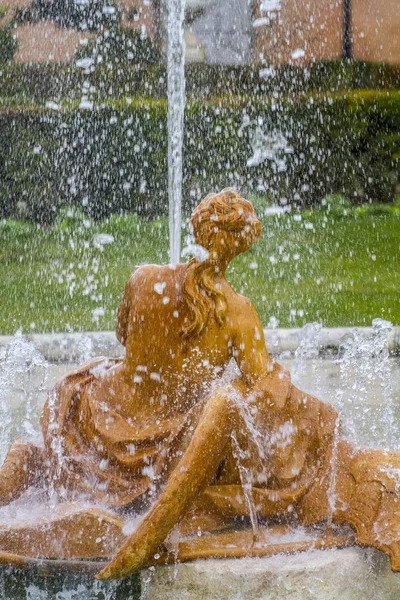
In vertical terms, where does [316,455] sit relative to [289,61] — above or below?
below

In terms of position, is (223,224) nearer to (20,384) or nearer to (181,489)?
(181,489)

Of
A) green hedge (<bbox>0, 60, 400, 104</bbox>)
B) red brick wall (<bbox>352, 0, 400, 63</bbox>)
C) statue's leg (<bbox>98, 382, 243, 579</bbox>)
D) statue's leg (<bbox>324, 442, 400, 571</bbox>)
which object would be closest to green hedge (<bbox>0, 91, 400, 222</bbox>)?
green hedge (<bbox>0, 60, 400, 104</bbox>)

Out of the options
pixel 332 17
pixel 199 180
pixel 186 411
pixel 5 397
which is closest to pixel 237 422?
pixel 186 411

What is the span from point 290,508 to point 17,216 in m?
7.44

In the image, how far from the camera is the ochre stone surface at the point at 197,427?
9.84 ft

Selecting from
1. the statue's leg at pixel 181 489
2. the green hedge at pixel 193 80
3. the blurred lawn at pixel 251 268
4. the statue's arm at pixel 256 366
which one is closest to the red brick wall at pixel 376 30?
the green hedge at pixel 193 80

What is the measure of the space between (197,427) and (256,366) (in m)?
0.35

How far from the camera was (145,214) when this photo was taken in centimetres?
1009

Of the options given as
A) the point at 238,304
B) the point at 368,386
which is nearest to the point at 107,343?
the point at 368,386

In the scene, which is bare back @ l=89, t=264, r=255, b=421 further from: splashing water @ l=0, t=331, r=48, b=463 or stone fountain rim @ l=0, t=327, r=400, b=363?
stone fountain rim @ l=0, t=327, r=400, b=363

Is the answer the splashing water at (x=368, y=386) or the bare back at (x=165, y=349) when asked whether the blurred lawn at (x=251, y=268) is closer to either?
the splashing water at (x=368, y=386)

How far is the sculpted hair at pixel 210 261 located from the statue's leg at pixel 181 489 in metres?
0.32

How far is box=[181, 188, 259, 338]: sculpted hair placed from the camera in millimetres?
3139

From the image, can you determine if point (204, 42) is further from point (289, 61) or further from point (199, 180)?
point (199, 180)
